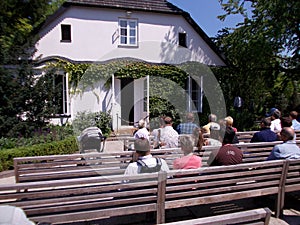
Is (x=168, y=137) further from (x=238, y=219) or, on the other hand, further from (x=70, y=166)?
(x=238, y=219)

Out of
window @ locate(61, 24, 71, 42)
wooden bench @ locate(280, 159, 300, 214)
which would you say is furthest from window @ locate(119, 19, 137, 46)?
wooden bench @ locate(280, 159, 300, 214)

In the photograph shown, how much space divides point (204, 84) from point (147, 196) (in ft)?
38.8

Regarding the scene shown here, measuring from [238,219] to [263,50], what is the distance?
12.4 meters

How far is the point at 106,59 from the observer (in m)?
12.3

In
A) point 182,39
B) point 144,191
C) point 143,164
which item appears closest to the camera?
point 144,191

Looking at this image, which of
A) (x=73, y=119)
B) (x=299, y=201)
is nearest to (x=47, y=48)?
(x=73, y=119)

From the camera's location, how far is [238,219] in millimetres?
1824

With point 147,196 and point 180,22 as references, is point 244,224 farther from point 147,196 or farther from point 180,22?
point 180,22

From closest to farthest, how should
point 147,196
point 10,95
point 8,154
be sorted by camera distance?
point 147,196 → point 8,154 → point 10,95

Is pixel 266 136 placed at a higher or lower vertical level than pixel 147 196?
higher

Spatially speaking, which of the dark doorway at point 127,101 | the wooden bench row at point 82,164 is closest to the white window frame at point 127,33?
the dark doorway at point 127,101

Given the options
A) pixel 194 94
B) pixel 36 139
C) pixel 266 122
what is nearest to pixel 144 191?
pixel 266 122

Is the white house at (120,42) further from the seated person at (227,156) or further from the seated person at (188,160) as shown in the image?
the seated person at (188,160)

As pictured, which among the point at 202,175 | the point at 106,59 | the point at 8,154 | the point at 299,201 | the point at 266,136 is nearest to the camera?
the point at 202,175
